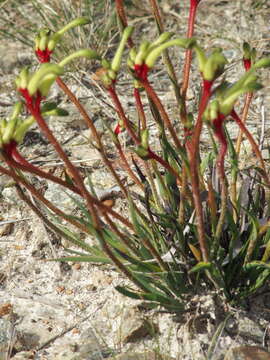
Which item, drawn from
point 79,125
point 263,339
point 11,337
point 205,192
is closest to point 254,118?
point 79,125

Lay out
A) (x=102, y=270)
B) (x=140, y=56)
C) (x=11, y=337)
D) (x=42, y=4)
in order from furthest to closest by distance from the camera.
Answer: (x=42, y=4) → (x=102, y=270) → (x=11, y=337) → (x=140, y=56)

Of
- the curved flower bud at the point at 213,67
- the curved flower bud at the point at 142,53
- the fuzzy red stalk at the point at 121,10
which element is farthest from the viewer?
the fuzzy red stalk at the point at 121,10

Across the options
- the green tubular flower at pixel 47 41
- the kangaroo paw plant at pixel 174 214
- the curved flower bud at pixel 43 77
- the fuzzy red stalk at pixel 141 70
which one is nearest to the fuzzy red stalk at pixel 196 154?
the kangaroo paw plant at pixel 174 214

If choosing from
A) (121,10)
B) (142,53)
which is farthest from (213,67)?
(121,10)

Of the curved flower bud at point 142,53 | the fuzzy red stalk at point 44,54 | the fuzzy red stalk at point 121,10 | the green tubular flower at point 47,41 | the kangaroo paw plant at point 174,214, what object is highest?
the fuzzy red stalk at point 121,10

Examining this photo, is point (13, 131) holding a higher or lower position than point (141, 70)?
lower

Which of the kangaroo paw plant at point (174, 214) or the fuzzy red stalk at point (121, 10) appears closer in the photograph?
the kangaroo paw plant at point (174, 214)

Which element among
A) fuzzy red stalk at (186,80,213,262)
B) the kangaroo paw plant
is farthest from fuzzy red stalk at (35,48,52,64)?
fuzzy red stalk at (186,80,213,262)

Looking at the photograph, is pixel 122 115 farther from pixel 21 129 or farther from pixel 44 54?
pixel 21 129

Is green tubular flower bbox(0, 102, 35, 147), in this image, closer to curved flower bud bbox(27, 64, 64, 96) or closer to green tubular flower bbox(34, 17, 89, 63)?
curved flower bud bbox(27, 64, 64, 96)

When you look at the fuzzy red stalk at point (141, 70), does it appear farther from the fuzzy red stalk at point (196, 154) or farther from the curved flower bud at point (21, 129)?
the curved flower bud at point (21, 129)

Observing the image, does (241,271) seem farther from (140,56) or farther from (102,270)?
(140,56)
